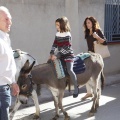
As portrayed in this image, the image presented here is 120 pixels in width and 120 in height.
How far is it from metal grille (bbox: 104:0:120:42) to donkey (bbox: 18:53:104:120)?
3.76 m

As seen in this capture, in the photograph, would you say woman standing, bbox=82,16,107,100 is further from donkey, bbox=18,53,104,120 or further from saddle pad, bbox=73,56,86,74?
saddle pad, bbox=73,56,86,74

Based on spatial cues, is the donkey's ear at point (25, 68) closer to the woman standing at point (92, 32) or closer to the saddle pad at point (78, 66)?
the saddle pad at point (78, 66)

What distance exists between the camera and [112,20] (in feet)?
31.7

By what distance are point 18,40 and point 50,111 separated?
2.15m

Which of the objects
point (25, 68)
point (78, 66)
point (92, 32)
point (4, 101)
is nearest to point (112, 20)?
point (92, 32)

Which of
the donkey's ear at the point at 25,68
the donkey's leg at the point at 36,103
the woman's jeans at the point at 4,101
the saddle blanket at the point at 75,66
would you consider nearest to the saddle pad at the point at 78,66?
A: the saddle blanket at the point at 75,66

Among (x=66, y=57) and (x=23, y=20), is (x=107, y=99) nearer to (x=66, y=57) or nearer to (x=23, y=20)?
(x=66, y=57)

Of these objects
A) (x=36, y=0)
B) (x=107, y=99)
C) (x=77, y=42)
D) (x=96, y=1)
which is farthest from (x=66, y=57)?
(x=96, y=1)

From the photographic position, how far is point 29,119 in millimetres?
5488

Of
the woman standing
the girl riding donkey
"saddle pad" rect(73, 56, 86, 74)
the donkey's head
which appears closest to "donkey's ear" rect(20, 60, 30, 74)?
the donkey's head

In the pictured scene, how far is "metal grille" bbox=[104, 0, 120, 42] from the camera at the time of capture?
9500 mm

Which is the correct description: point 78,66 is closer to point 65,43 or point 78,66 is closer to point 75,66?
point 75,66

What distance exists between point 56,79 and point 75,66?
0.45 m

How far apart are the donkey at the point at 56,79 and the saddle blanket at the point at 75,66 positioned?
7cm
